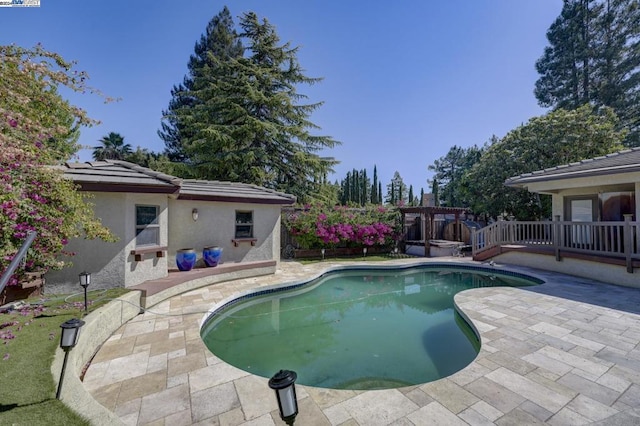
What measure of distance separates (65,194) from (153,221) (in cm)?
259

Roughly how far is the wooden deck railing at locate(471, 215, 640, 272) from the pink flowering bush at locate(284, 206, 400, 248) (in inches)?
182

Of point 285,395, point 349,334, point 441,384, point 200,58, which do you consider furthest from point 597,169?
point 200,58

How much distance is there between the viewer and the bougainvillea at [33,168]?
4.40 meters

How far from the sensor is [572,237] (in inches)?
404

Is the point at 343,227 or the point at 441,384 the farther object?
the point at 343,227

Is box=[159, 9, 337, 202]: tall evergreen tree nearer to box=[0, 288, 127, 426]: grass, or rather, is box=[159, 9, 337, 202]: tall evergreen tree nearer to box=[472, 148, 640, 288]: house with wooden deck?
box=[472, 148, 640, 288]: house with wooden deck

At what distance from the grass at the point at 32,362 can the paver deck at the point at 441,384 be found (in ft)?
1.82

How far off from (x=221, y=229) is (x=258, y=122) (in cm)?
968

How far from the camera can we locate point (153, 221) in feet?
24.9

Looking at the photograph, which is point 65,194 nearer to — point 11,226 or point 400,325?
point 11,226

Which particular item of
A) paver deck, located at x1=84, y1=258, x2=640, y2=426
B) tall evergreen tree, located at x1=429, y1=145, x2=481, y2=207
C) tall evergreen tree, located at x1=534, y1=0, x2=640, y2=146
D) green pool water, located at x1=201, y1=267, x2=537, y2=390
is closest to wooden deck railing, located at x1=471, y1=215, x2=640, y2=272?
green pool water, located at x1=201, y1=267, x2=537, y2=390

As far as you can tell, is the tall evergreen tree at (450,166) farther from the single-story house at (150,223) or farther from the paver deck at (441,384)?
the paver deck at (441,384)

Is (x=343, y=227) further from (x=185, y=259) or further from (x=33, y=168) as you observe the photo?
(x=33, y=168)

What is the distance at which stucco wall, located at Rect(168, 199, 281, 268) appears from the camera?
902cm
